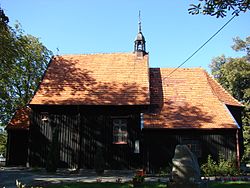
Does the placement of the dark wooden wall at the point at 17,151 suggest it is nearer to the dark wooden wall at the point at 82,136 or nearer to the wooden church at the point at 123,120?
the wooden church at the point at 123,120

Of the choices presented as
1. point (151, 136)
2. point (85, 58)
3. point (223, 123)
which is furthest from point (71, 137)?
point (223, 123)

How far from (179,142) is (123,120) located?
4043 mm

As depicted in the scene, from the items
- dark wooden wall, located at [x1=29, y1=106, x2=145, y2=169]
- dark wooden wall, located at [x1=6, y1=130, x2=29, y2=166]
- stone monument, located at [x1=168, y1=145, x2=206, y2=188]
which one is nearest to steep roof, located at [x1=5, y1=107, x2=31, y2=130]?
dark wooden wall, located at [x1=6, y1=130, x2=29, y2=166]

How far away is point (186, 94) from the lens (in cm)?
2114

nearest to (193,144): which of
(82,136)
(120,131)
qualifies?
(120,131)

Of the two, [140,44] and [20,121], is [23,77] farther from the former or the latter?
[140,44]

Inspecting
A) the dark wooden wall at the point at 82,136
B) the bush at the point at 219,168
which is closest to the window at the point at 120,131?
the dark wooden wall at the point at 82,136

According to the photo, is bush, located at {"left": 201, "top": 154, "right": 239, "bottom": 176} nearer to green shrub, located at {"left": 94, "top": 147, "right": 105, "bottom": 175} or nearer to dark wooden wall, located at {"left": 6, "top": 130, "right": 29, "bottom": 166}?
green shrub, located at {"left": 94, "top": 147, "right": 105, "bottom": 175}

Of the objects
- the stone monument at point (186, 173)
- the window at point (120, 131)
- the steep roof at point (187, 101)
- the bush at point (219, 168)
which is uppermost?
the steep roof at point (187, 101)

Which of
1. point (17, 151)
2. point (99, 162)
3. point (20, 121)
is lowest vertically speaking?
point (99, 162)

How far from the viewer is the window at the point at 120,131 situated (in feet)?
63.0

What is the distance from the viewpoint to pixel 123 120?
768 inches

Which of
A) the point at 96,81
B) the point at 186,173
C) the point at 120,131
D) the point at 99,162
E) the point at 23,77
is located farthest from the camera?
the point at 23,77

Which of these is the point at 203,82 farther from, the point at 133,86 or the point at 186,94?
the point at 133,86
